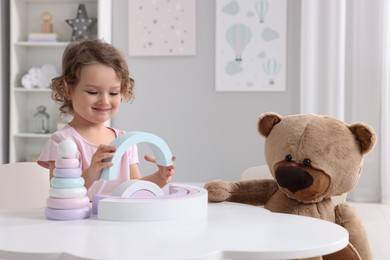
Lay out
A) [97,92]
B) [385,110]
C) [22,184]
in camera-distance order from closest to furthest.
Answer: [97,92] → [22,184] → [385,110]

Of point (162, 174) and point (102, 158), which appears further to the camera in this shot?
point (162, 174)

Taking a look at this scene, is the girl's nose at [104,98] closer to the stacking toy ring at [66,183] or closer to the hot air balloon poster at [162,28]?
the stacking toy ring at [66,183]

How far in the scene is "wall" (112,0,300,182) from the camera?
13.3 feet

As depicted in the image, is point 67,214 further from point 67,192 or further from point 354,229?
point 354,229

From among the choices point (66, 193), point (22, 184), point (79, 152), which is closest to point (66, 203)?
point (66, 193)

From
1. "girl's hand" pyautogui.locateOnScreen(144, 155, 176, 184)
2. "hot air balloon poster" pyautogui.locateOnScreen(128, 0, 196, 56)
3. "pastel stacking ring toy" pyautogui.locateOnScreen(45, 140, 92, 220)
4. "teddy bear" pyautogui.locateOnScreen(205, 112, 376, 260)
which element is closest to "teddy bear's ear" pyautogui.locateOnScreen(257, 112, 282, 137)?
"teddy bear" pyautogui.locateOnScreen(205, 112, 376, 260)

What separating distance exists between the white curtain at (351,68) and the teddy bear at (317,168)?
8.50 feet

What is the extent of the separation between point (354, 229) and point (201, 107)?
281 centimetres

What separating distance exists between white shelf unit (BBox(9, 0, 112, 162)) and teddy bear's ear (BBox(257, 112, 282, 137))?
9.12 feet

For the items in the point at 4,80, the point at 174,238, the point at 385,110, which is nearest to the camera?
the point at 174,238

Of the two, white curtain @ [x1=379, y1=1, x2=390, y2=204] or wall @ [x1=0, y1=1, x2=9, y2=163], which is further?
wall @ [x1=0, y1=1, x2=9, y2=163]

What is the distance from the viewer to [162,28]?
4152mm

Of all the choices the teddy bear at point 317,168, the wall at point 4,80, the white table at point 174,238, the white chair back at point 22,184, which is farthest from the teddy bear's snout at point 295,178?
the wall at point 4,80

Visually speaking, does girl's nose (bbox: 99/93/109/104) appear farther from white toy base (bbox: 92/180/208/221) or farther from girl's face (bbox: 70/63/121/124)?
white toy base (bbox: 92/180/208/221)
